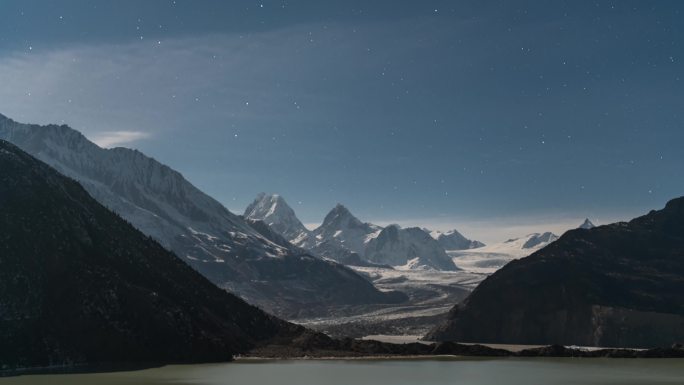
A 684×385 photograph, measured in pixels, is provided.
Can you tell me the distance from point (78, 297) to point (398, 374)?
233ft

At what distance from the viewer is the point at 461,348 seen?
652 feet

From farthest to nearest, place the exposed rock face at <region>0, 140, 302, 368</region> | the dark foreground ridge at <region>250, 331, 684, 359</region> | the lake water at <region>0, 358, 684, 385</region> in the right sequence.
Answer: the dark foreground ridge at <region>250, 331, 684, 359</region> < the exposed rock face at <region>0, 140, 302, 368</region> < the lake water at <region>0, 358, 684, 385</region>

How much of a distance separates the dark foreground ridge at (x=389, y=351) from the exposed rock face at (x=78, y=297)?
10.5 meters

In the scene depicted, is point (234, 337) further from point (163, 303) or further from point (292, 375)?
point (292, 375)

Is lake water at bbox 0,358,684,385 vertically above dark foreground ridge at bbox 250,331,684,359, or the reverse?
dark foreground ridge at bbox 250,331,684,359

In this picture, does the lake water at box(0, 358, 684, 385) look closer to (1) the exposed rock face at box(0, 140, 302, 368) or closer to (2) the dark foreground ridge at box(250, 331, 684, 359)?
(2) the dark foreground ridge at box(250, 331, 684, 359)

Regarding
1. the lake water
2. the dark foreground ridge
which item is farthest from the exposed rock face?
the lake water

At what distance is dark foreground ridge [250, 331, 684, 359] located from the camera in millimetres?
183500

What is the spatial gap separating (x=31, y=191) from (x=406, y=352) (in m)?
103

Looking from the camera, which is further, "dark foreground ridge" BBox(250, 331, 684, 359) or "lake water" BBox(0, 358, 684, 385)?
"dark foreground ridge" BBox(250, 331, 684, 359)

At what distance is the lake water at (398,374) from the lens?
123625 mm

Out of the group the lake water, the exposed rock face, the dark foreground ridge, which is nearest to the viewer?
the lake water

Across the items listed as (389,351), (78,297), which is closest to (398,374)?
(389,351)

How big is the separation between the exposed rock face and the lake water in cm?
1517
